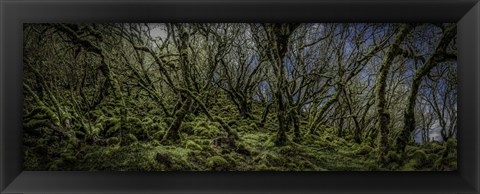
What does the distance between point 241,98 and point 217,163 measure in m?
0.30

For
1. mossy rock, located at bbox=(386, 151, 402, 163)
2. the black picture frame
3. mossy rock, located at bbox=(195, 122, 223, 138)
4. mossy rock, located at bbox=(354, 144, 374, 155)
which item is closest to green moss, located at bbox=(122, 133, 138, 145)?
the black picture frame

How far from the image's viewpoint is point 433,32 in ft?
5.61

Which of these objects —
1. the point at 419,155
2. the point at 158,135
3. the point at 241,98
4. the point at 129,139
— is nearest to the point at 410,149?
the point at 419,155

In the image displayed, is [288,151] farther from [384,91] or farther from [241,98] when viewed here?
[384,91]

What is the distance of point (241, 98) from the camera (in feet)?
5.74

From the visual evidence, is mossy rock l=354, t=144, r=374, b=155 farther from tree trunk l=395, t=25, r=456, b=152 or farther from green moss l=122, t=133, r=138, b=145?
green moss l=122, t=133, r=138, b=145

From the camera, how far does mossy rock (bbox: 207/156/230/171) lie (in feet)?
5.65

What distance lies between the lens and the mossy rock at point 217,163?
1.72m

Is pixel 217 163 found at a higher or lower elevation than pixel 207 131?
lower

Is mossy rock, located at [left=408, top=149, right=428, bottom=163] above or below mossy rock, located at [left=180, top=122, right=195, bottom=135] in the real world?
below

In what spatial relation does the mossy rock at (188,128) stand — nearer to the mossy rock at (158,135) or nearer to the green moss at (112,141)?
the mossy rock at (158,135)

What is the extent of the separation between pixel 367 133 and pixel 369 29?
1.49ft

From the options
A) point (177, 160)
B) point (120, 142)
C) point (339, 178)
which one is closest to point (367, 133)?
point (339, 178)
